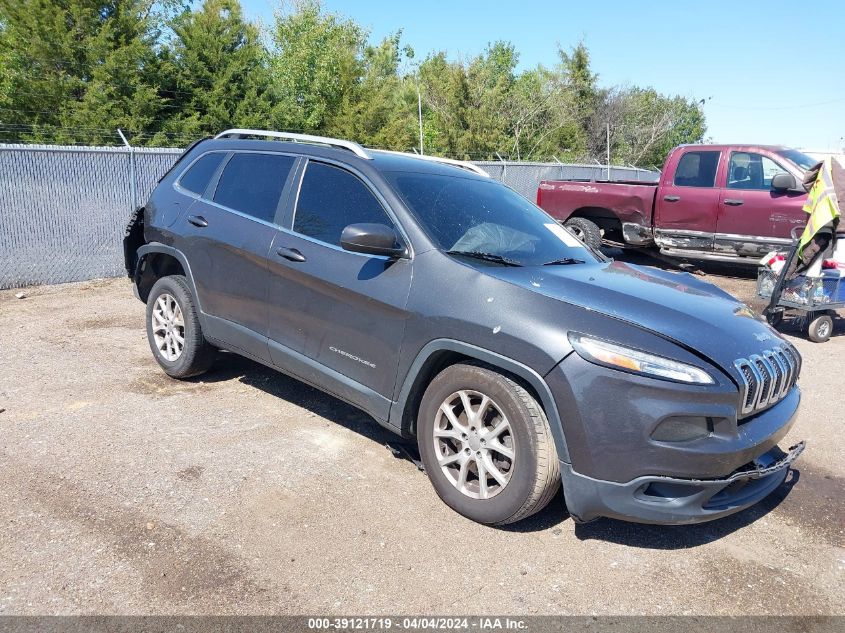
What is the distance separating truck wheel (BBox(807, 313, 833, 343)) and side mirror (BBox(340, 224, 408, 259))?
5.69 meters

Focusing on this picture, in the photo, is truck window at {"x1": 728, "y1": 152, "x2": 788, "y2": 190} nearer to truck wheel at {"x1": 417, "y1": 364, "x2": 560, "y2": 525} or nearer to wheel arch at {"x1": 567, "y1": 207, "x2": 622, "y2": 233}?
wheel arch at {"x1": 567, "y1": 207, "x2": 622, "y2": 233}

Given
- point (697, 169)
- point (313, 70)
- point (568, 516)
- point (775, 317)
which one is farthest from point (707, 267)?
point (313, 70)

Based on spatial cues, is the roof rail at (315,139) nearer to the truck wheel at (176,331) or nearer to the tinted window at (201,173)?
the tinted window at (201,173)

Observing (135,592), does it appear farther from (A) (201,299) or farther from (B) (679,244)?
(B) (679,244)

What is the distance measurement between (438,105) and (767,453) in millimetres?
35120

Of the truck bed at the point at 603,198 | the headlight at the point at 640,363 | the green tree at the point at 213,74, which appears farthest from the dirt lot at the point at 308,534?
the green tree at the point at 213,74

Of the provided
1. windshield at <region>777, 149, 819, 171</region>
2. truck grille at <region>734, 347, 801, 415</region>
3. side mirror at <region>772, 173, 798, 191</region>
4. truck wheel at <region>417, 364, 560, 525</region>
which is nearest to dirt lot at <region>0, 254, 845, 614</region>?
truck wheel at <region>417, 364, 560, 525</region>

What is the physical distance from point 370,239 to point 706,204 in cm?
835

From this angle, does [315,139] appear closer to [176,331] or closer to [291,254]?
[291,254]

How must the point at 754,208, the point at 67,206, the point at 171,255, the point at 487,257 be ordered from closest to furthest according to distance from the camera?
1. the point at 487,257
2. the point at 171,255
3. the point at 67,206
4. the point at 754,208

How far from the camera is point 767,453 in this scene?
134 inches

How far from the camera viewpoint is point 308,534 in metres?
3.28

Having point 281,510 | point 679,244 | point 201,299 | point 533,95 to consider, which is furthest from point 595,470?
point 533,95

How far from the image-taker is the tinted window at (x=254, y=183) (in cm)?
450
